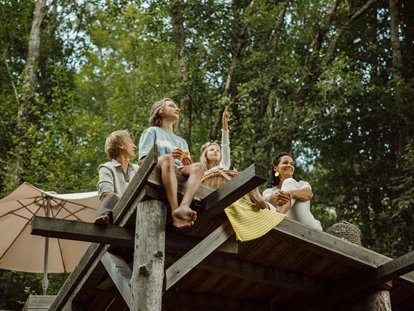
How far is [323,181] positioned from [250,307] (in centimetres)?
930

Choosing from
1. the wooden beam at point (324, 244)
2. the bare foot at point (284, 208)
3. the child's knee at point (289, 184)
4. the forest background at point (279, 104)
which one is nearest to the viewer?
the wooden beam at point (324, 244)

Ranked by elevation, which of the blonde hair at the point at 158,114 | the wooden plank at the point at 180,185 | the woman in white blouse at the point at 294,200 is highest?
the blonde hair at the point at 158,114

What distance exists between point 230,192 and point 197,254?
2.17 feet

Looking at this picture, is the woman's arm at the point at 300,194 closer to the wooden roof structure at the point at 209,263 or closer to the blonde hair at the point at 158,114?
the wooden roof structure at the point at 209,263

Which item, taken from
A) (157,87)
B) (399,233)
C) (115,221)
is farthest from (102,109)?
(115,221)

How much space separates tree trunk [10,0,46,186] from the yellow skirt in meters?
10.4

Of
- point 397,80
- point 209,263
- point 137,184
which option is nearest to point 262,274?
point 209,263

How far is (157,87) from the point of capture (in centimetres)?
1636

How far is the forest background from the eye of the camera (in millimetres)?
13672

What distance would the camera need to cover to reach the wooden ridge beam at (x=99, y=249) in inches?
174

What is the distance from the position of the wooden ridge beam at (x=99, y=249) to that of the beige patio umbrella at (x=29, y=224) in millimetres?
1714

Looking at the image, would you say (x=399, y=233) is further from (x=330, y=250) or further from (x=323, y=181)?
(x=330, y=250)

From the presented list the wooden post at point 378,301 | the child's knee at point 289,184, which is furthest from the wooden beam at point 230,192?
the wooden post at point 378,301

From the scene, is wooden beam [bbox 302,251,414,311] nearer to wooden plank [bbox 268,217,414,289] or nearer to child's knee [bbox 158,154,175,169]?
wooden plank [bbox 268,217,414,289]
